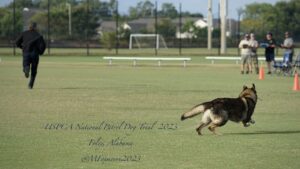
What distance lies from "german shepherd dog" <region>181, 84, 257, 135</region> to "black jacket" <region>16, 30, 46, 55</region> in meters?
10.2

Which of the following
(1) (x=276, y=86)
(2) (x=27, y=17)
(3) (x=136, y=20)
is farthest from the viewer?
(3) (x=136, y=20)

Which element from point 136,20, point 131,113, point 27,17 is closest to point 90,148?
point 131,113

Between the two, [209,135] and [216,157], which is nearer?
[216,157]

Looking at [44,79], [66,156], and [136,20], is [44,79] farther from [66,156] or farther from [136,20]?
[136,20]

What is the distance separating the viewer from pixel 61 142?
11477mm

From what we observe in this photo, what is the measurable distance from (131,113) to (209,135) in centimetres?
346

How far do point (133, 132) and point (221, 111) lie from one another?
5.35 feet

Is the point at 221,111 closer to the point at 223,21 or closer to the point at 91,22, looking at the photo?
the point at 223,21

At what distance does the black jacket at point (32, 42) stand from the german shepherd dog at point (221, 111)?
33.6 feet

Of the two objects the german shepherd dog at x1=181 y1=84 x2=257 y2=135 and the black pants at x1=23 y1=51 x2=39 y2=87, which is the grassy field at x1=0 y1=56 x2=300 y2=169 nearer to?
the german shepherd dog at x1=181 y1=84 x2=257 y2=135

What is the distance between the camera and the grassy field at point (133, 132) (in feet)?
32.5

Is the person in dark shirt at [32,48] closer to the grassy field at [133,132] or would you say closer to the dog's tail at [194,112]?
the grassy field at [133,132]

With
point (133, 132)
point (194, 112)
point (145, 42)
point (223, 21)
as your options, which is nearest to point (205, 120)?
point (194, 112)

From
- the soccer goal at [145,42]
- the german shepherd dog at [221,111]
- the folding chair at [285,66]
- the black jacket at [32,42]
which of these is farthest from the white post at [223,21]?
the german shepherd dog at [221,111]
